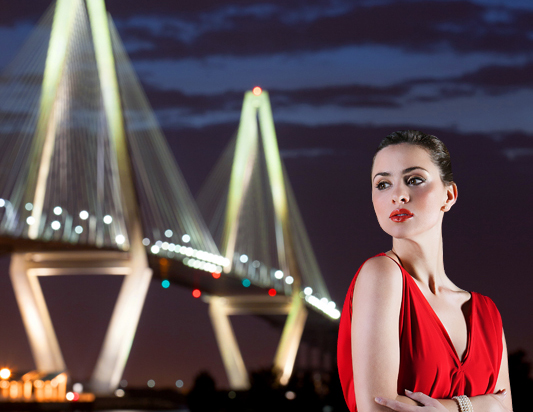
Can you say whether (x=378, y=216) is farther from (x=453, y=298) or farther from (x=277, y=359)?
(x=277, y=359)

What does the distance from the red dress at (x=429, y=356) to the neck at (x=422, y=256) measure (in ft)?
0.45

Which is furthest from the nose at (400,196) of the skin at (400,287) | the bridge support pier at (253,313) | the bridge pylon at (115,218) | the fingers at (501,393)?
the bridge support pier at (253,313)

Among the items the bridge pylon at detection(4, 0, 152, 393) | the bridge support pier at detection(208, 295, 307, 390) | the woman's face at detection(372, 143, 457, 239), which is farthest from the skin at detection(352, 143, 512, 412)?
the bridge support pier at detection(208, 295, 307, 390)

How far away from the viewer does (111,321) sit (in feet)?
90.4

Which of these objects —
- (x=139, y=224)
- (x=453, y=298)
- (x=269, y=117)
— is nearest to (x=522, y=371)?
(x=139, y=224)

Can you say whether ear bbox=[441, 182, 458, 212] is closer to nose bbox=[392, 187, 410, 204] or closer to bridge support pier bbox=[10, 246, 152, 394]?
nose bbox=[392, 187, 410, 204]

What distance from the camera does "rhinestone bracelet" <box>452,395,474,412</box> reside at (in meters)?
2.36

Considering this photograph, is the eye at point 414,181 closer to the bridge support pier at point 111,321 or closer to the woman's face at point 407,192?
the woman's face at point 407,192

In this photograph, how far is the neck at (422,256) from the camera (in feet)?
8.28

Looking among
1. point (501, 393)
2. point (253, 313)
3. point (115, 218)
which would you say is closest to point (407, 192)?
point (501, 393)

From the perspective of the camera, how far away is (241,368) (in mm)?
44969

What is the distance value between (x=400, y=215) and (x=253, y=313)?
50.6 metres

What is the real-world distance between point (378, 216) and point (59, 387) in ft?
89.8

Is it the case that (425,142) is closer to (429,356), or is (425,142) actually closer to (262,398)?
(429,356)
